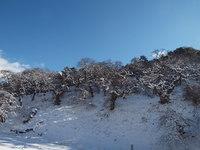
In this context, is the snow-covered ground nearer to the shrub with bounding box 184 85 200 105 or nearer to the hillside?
the hillside

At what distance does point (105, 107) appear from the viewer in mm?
43188

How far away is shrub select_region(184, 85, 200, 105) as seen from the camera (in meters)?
40.1

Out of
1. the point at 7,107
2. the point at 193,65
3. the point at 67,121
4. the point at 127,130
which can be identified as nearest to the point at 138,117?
the point at 127,130

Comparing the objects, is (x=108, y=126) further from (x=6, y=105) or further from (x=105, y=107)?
(x=6, y=105)

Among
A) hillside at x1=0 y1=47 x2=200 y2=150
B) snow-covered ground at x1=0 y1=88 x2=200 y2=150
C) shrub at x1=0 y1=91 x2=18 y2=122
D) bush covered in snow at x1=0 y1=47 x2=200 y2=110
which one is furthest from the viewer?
bush covered in snow at x1=0 y1=47 x2=200 y2=110

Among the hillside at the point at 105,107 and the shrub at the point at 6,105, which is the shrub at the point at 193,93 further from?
the shrub at the point at 6,105

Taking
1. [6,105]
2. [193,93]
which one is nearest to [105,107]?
[193,93]

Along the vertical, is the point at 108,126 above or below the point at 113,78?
below

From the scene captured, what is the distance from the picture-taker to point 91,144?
35.6 m

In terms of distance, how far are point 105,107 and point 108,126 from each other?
4.26 meters

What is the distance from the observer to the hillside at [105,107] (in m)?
35.5

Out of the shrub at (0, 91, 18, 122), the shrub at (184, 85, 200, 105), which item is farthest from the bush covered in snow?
the shrub at (0, 91, 18, 122)

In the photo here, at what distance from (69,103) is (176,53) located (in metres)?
19.3

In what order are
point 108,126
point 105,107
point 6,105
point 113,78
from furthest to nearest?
point 113,78, point 6,105, point 105,107, point 108,126
